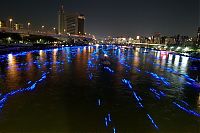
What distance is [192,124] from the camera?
43.0 feet

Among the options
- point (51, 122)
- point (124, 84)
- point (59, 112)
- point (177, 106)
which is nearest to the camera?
point (51, 122)

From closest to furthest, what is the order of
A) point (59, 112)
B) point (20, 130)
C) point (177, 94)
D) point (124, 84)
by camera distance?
1. point (20, 130)
2. point (59, 112)
3. point (177, 94)
4. point (124, 84)

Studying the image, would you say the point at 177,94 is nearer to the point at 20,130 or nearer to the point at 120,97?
the point at 120,97

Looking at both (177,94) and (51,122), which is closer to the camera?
(51,122)

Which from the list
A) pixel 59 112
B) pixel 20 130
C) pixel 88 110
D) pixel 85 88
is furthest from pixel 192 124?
pixel 85 88

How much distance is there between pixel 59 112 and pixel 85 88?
273 inches

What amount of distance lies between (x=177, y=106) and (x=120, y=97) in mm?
3901

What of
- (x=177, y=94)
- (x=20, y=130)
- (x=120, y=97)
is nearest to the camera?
(x=20, y=130)

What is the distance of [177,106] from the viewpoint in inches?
640

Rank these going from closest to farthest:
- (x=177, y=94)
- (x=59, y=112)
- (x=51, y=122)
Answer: (x=51, y=122)
(x=59, y=112)
(x=177, y=94)

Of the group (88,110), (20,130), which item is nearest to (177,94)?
(88,110)

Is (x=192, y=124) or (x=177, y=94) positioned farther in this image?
(x=177, y=94)

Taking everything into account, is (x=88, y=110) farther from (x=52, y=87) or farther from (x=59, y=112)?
(x=52, y=87)

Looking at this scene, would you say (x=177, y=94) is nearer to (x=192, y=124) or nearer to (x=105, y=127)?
(x=192, y=124)
